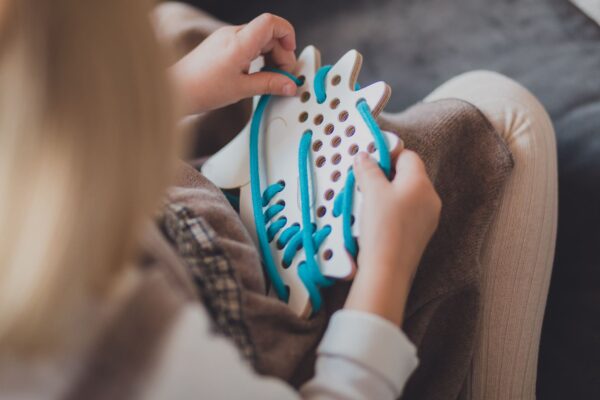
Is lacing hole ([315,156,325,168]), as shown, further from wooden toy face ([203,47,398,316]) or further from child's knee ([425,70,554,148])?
child's knee ([425,70,554,148])

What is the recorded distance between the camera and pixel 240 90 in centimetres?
60

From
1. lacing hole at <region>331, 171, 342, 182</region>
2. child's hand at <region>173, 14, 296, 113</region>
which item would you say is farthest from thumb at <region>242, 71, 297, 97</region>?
lacing hole at <region>331, 171, 342, 182</region>

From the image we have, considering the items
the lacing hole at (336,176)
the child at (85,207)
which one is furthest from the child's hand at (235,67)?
the child at (85,207)

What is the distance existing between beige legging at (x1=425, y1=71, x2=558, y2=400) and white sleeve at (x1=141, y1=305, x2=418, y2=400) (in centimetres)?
16

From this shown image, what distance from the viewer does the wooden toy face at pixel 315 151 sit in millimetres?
521

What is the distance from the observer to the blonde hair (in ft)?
1.07

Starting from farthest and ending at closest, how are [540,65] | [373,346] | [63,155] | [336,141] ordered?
[540,65] < [336,141] < [373,346] < [63,155]

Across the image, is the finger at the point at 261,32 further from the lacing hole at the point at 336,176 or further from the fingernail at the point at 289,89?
the lacing hole at the point at 336,176

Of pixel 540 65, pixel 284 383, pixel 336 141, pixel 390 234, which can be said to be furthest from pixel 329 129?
pixel 540 65

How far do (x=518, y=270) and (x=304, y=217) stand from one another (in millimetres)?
225

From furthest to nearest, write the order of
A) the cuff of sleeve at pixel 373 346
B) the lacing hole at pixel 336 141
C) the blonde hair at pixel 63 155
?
→ the lacing hole at pixel 336 141 < the cuff of sleeve at pixel 373 346 < the blonde hair at pixel 63 155

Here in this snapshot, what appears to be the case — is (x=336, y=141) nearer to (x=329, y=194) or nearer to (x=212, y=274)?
Answer: (x=329, y=194)

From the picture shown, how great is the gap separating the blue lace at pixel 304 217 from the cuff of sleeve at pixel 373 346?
6cm

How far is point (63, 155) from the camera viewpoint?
332 mm
